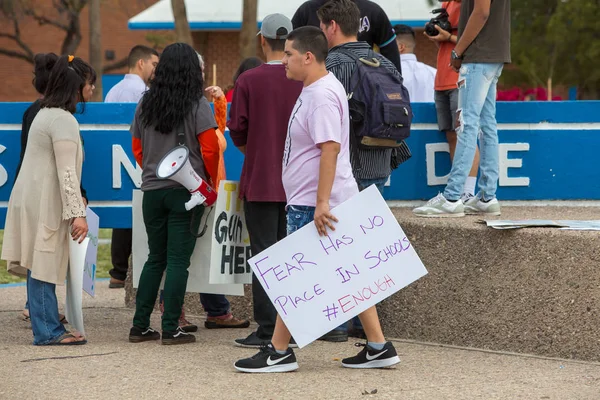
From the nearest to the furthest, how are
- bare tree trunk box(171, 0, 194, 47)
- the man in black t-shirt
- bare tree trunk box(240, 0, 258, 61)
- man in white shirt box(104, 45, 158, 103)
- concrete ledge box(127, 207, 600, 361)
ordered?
concrete ledge box(127, 207, 600, 361) → the man in black t-shirt → man in white shirt box(104, 45, 158, 103) → bare tree trunk box(240, 0, 258, 61) → bare tree trunk box(171, 0, 194, 47)

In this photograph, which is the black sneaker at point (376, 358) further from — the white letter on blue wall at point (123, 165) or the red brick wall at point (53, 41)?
the red brick wall at point (53, 41)

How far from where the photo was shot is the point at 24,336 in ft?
23.0

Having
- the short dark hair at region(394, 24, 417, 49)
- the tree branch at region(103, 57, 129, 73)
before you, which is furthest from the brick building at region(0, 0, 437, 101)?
the short dark hair at region(394, 24, 417, 49)

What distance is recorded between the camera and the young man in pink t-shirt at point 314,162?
5395 millimetres

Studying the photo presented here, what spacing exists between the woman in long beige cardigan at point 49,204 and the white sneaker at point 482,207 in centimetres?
258

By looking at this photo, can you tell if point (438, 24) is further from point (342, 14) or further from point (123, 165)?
point (123, 165)

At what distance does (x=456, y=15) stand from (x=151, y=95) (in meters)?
2.40

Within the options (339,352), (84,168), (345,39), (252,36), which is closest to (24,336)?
(84,168)

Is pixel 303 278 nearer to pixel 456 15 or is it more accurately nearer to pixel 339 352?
pixel 339 352

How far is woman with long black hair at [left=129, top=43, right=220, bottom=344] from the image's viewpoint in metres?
6.32

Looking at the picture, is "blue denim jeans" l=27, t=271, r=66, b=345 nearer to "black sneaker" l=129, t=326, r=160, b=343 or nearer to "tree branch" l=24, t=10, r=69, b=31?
"black sneaker" l=129, t=326, r=160, b=343

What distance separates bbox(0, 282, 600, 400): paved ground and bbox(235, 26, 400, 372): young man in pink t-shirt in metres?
0.11

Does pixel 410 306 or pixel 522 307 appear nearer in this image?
pixel 522 307

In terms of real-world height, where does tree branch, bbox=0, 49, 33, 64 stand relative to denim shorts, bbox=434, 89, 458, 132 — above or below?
above
